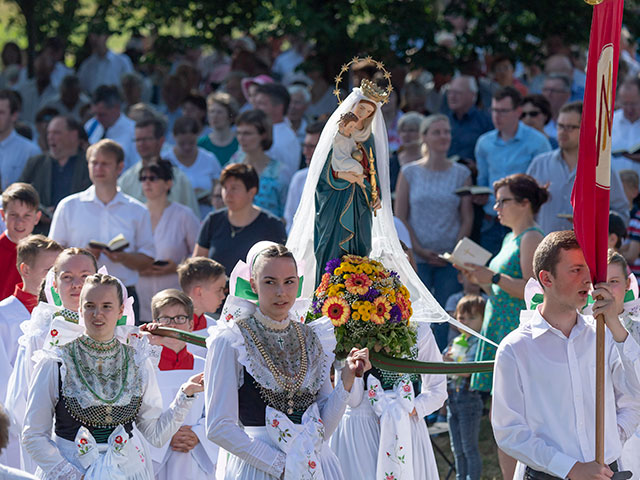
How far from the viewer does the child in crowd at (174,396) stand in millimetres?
6676

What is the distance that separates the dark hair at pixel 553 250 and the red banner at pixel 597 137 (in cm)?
7

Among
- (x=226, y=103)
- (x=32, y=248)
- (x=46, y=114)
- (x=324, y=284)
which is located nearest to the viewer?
(x=324, y=284)

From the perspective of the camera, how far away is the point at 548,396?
5.02 m

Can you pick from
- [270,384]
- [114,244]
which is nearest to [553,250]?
[270,384]

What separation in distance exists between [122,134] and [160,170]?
2531 millimetres

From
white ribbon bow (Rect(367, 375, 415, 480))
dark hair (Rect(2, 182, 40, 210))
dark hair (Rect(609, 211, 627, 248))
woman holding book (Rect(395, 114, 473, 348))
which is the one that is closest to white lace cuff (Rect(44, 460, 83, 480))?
white ribbon bow (Rect(367, 375, 415, 480))

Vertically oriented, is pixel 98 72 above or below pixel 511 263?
above

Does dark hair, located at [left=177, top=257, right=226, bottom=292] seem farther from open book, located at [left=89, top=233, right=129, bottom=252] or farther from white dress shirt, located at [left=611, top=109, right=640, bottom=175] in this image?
white dress shirt, located at [left=611, top=109, right=640, bottom=175]

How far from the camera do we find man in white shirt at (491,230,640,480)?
499 centimetres

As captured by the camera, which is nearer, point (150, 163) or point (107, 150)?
point (107, 150)

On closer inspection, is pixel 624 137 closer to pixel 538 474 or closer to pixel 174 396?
pixel 174 396

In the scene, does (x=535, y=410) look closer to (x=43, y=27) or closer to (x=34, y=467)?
(x=34, y=467)

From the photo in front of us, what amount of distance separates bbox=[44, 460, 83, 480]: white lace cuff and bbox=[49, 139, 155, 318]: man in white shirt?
157 inches

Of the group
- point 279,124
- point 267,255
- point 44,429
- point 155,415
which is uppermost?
point 279,124
